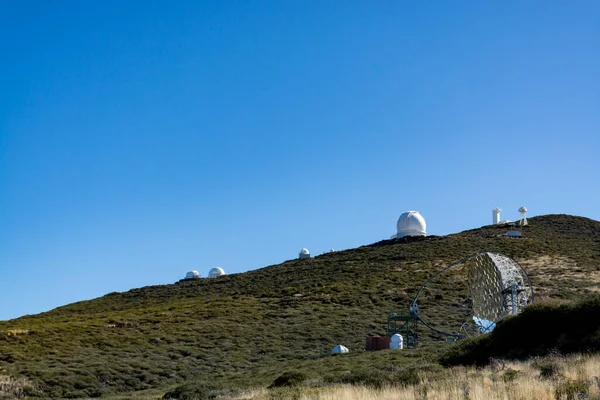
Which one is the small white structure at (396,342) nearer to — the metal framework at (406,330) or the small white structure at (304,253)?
the metal framework at (406,330)

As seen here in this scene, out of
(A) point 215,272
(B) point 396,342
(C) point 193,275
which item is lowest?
(B) point 396,342

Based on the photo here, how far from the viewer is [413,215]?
92.6 m

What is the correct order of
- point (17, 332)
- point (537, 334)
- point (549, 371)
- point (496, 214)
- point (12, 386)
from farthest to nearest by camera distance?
1. point (496, 214)
2. point (17, 332)
3. point (12, 386)
4. point (537, 334)
5. point (549, 371)

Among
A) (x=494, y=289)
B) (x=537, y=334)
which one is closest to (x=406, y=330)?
Result: (x=494, y=289)

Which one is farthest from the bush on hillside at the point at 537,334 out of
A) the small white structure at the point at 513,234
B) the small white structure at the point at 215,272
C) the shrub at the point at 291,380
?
the small white structure at the point at 215,272

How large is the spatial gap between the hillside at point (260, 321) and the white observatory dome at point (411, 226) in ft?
12.6

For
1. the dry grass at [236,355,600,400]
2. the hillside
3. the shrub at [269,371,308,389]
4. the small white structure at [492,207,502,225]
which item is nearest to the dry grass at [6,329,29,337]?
the hillside

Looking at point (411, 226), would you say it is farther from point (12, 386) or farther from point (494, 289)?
point (12, 386)

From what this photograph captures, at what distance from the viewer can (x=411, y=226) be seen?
91.6 m

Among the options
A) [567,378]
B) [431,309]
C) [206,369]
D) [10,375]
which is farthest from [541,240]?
[567,378]

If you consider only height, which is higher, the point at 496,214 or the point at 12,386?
the point at 496,214

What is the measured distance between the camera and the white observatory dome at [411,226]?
91.4m

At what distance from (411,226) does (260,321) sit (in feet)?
150

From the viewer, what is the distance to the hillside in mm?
33781
